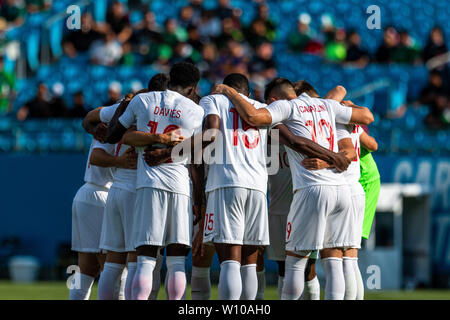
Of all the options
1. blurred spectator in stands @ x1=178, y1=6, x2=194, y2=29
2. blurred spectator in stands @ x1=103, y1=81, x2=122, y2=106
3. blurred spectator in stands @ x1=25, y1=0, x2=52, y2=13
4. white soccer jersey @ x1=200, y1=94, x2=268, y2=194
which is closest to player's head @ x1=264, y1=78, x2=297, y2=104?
white soccer jersey @ x1=200, y1=94, x2=268, y2=194

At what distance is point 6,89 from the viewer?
15.9 metres

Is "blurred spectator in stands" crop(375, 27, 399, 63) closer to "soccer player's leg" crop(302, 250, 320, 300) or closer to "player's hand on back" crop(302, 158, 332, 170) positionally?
"soccer player's leg" crop(302, 250, 320, 300)

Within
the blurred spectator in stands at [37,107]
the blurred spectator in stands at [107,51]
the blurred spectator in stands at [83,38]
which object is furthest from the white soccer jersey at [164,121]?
the blurred spectator in stands at [83,38]

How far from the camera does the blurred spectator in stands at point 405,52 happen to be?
54.5 ft

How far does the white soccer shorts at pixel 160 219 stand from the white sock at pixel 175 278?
151mm

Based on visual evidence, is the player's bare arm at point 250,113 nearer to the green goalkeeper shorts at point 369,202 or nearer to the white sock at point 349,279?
the white sock at point 349,279

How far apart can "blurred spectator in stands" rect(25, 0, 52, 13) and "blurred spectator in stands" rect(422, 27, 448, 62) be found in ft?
26.0

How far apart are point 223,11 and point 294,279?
36.0 feet

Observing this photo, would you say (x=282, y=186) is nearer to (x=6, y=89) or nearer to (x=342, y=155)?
(x=342, y=155)
